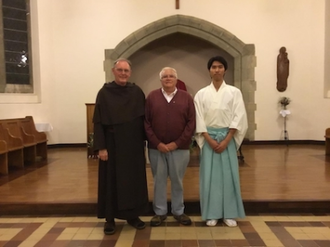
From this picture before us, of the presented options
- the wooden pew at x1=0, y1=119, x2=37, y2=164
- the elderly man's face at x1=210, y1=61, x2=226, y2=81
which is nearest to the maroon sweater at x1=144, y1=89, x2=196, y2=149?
the elderly man's face at x1=210, y1=61, x2=226, y2=81

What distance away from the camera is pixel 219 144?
2836mm

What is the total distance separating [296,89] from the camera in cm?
759

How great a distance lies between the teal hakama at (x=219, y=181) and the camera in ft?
9.45

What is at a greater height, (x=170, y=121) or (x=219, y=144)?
(x=170, y=121)

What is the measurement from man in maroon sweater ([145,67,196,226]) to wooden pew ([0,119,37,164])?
11.3 feet

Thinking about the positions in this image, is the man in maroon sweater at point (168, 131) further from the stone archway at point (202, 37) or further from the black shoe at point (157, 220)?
the stone archway at point (202, 37)

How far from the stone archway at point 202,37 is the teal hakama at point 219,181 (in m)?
5.00

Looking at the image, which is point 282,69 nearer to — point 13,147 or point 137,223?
point 137,223

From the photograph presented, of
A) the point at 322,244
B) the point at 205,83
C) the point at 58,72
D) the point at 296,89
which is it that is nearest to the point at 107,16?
the point at 58,72

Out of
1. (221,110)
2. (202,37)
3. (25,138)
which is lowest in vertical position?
(25,138)

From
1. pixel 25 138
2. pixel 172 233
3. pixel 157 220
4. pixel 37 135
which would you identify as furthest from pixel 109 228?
pixel 37 135

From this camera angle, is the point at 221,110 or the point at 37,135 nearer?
the point at 221,110

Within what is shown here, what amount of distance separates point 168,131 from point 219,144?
0.48 meters

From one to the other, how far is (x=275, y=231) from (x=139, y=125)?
155cm
